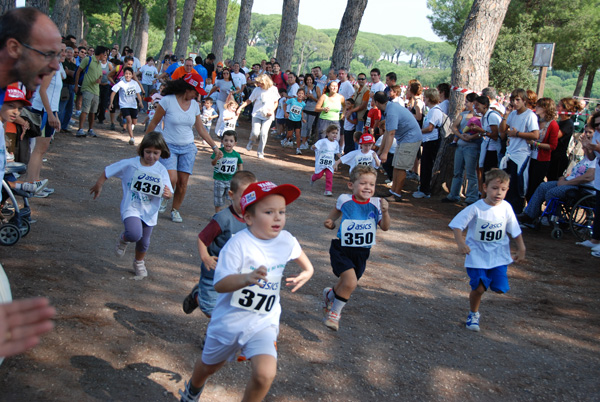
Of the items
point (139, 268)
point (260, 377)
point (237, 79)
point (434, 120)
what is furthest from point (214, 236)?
point (237, 79)

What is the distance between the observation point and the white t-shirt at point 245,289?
3.44m

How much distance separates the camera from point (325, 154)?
1181 cm

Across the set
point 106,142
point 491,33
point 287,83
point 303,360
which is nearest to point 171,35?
point 287,83

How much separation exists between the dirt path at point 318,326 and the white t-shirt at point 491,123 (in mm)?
2439

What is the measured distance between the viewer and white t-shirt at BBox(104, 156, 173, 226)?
19.5 ft

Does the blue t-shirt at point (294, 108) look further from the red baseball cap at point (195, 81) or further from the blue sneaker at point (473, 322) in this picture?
the blue sneaker at point (473, 322)

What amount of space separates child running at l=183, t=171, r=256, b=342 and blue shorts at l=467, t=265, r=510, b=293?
2.66 m

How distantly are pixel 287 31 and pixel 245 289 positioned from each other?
22017 millimetres

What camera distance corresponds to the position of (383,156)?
1090cm

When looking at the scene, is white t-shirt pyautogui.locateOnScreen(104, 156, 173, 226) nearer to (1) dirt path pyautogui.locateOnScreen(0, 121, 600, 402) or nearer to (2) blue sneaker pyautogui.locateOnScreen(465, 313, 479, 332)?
(1) dirt path pyautogui.locateOnScreen(0, 121, 600, 402)

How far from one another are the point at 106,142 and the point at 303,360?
11181 millimetres

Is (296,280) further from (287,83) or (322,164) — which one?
(287,83)

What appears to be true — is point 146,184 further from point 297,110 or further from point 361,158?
point 297,110

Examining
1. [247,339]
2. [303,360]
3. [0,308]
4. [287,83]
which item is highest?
[287,83]
